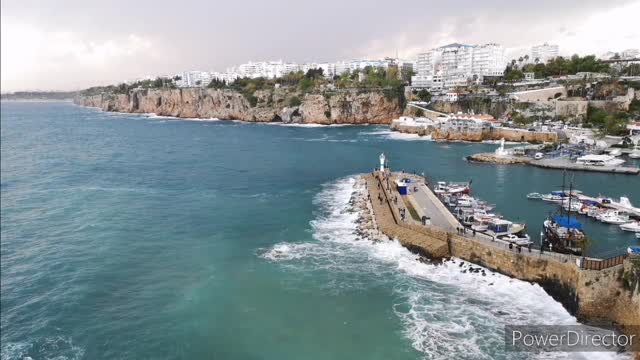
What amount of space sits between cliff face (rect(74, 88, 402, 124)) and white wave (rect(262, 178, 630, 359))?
3041 inches

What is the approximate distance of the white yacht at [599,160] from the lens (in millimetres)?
47781

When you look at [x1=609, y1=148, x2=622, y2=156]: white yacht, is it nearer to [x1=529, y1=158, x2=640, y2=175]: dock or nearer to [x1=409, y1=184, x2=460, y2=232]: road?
[x1=529, y1=158, x2=640, y2=175]: dock

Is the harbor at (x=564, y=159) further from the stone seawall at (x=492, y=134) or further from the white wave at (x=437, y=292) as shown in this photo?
the white wave at (x=437, y=292)

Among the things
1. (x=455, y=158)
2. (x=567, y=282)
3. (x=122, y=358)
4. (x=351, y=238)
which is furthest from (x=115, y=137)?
(x=567, y=282)

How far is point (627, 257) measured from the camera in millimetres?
18484

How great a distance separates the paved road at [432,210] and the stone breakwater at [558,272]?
158 cm

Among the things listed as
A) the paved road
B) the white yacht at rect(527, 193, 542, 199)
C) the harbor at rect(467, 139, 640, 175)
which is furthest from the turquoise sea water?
the paved road

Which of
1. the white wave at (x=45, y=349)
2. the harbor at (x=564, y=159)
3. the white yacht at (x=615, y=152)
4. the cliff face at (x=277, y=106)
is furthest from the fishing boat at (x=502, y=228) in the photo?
the cliff face at (x=277, y=106)

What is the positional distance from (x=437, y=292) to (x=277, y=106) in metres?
99.0

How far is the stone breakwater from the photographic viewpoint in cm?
1772

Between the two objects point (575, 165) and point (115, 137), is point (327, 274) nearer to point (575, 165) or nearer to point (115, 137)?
point (575, 165)

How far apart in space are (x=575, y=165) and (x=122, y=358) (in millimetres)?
47620

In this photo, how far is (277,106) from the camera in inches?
4552

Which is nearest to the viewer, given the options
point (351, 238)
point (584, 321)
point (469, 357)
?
point (469, 357)
